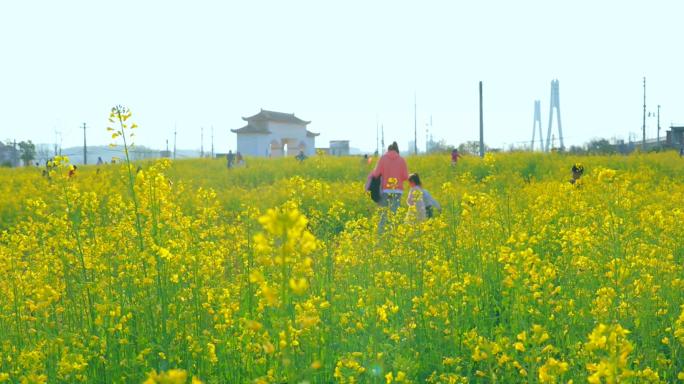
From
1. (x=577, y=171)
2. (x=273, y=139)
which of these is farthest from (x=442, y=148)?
(x=577, y=171)

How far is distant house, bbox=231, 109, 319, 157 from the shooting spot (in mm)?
51531

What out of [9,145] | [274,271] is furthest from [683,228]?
[9,145]

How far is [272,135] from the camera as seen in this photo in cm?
5253

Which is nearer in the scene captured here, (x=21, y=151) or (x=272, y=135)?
(x=21, y=151)

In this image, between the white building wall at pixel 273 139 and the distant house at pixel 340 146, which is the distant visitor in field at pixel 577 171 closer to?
the white building wall at pixel 273 139

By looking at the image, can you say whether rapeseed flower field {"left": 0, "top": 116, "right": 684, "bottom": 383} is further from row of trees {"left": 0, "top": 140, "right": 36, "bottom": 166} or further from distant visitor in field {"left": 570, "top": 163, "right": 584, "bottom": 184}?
row of trees {"left": 0, "top": 140, "right": 36, "bottom": 166}

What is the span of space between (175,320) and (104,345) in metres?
0.36

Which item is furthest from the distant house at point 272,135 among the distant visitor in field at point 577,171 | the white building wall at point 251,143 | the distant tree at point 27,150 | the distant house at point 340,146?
the distant visitor in field at point 577,171

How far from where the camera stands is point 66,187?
4332 millimetres

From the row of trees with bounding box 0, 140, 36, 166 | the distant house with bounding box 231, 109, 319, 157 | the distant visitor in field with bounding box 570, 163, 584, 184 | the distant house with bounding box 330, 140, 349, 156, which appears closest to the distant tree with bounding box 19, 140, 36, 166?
the row of trees with bounding box 0, 140, 36, 166

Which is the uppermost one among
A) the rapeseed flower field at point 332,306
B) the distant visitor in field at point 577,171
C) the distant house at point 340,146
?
the distant house at point 340,146

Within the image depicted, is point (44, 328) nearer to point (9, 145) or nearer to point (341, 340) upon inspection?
point (341, 340)

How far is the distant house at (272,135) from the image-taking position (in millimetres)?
51531

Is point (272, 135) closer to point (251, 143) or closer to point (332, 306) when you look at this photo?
point (251, 143)
